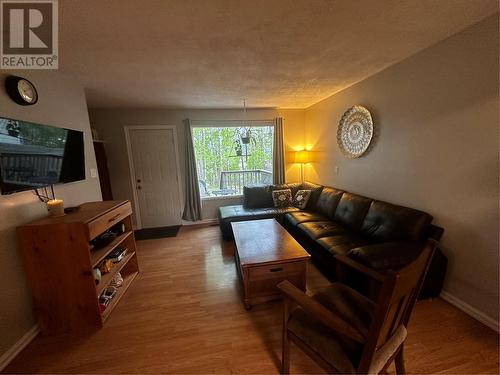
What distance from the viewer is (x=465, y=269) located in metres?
1.73

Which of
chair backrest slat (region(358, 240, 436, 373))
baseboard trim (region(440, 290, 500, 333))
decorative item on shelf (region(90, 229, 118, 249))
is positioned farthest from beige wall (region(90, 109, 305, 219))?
chair backrest slat (region(358, 240, 436, 373))

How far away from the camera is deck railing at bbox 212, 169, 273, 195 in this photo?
4.66 m

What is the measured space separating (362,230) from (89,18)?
3072 millimetres

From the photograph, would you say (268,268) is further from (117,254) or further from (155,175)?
(155,175)

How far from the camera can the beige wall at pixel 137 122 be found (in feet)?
12.0

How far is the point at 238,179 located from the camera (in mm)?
4820

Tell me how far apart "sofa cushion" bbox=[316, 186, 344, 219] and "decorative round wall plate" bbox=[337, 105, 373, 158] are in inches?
24.0

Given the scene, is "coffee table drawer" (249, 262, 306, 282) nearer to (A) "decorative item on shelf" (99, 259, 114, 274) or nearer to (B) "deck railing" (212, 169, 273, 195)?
(A) "decorative item on shelf" (99, 259, 114, 274)

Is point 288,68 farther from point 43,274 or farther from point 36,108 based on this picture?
point 43,274

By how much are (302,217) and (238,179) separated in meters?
2.14

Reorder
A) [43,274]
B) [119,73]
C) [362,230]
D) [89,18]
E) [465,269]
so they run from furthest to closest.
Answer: [362,230], [119,73], [465,269], [43,274], [89,18]

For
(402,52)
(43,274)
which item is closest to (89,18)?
(43,274)

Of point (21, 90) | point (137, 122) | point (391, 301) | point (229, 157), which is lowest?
point (391, 301)

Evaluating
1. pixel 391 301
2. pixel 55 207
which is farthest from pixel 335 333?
pixel 55 207
